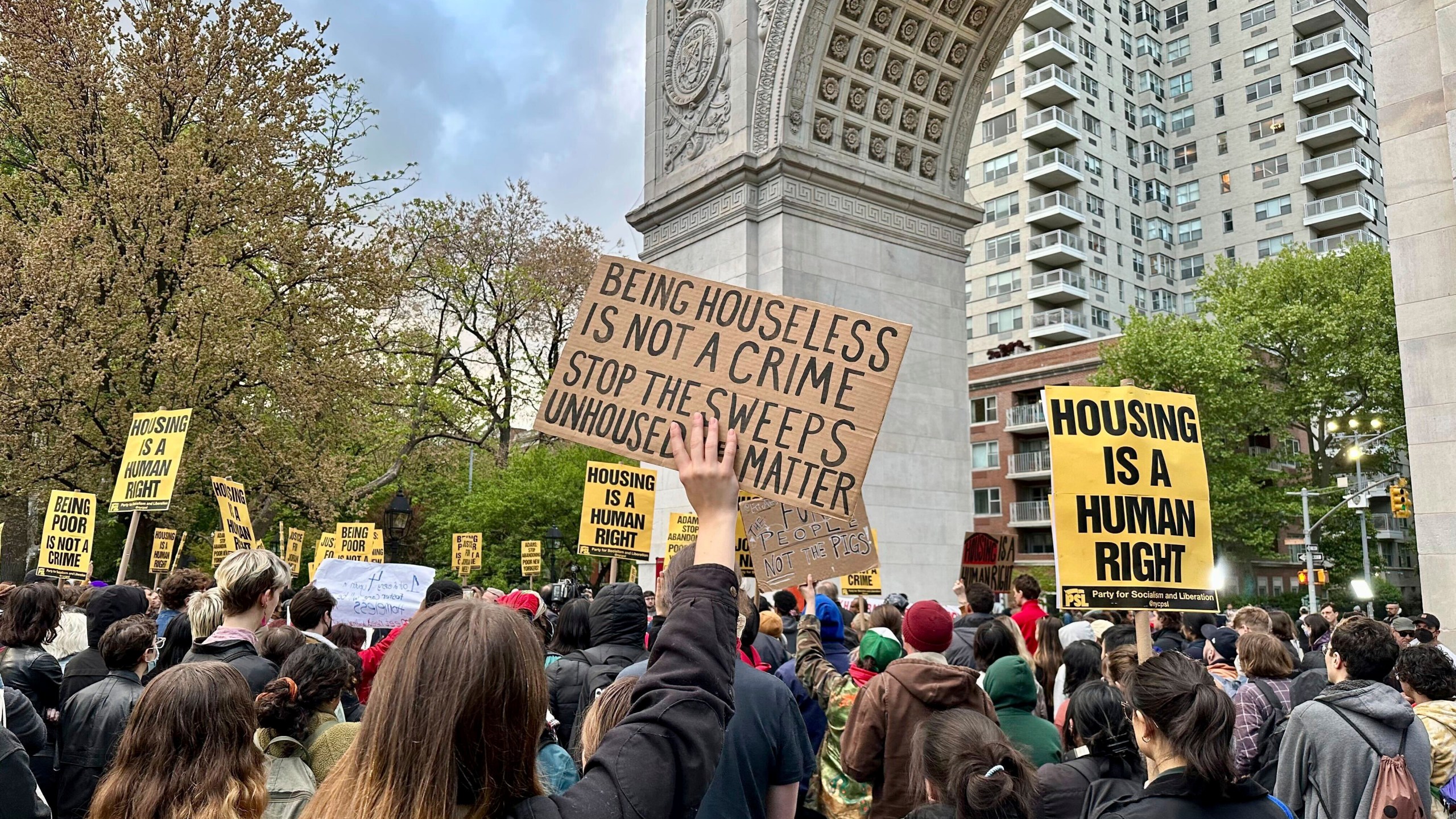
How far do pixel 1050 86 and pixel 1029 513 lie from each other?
2410 centimetres

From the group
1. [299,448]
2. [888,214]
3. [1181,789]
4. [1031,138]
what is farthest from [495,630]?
[1031,138]

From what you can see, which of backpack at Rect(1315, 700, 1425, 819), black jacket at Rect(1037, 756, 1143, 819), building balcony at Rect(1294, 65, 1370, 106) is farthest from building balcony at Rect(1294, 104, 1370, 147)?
black jacket at Rect(1037, 756, 1143, 819)

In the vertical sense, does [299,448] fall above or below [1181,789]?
above

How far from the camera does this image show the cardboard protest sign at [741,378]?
3.28 metres

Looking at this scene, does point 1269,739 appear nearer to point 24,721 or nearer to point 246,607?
point 246,607

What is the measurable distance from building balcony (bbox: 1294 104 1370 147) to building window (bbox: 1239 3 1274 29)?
3.72m

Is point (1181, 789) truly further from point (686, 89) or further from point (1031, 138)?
point (1031, 138)

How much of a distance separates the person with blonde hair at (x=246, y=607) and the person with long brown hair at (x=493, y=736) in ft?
10.1

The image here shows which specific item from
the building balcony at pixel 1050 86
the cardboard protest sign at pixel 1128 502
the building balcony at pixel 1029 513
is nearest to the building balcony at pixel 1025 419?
the building balcony at pixel 1029 513

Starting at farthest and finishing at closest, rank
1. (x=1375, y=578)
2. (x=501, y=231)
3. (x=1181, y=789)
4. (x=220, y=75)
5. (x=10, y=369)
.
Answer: (x=1375, y=578), (x=501, y=231), (x=220, y=75), (x=10, y=369), (x=1181, y=789)

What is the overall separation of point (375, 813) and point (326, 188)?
23.4 meters

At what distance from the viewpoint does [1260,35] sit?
60.7 metres

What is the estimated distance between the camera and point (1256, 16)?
6084 centimetres

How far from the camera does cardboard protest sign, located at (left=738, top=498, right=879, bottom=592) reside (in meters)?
6.61
